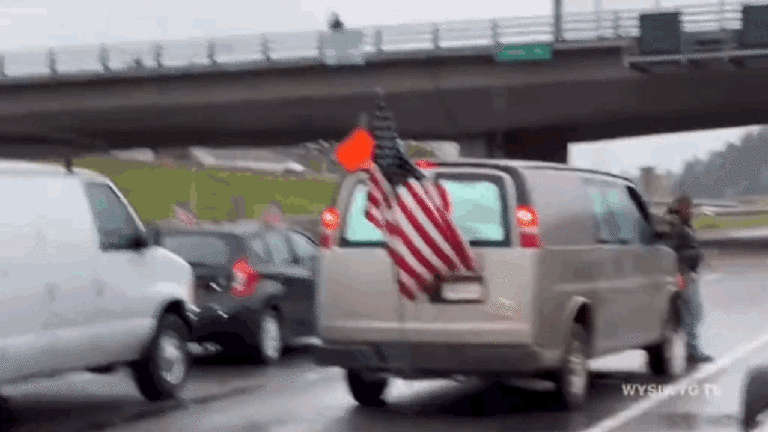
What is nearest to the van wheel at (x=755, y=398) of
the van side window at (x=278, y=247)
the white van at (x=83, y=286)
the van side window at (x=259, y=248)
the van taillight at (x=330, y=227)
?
the white van at (x=83, y=286)

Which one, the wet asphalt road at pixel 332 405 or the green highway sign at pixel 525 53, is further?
the green highway sign at pixel 525 53

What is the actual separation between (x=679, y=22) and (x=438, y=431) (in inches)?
1491

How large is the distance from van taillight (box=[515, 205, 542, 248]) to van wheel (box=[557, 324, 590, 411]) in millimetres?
821

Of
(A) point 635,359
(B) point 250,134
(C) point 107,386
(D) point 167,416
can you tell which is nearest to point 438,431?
(D) point 167,416

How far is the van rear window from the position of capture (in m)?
9.90

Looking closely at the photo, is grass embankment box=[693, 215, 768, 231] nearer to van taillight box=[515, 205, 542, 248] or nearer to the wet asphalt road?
the wet asphalt road

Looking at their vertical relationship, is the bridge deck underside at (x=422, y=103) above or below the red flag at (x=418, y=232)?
below

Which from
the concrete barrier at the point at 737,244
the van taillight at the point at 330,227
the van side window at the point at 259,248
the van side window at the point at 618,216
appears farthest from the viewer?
the concrete barrier at the point at 737,244

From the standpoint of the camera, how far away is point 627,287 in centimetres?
1158

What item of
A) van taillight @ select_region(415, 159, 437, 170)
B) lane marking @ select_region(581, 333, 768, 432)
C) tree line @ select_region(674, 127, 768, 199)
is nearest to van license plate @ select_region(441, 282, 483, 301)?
van taillight @ select_region(415, 159, 437, 170)

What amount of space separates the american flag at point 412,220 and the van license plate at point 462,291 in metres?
0.08

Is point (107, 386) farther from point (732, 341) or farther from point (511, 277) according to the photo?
point (732, 341)

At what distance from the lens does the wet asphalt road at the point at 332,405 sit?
9781mm

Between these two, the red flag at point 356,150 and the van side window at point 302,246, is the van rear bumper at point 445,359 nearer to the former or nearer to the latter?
the red flag at point 356,150
